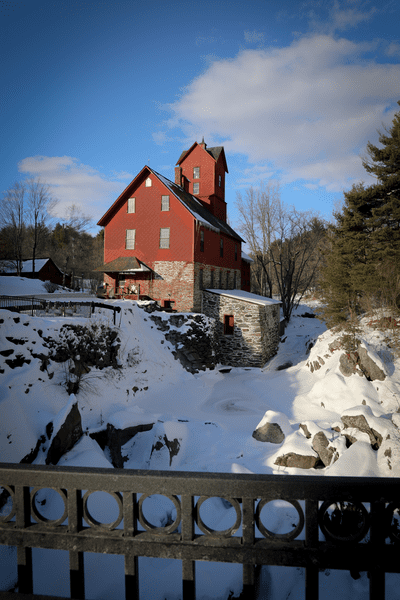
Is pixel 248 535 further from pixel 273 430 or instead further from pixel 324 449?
pixel 273 430

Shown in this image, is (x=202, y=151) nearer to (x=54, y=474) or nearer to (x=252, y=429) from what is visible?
(x=252, y=429)

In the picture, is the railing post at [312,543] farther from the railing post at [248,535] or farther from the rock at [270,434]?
the rock at [270,434]

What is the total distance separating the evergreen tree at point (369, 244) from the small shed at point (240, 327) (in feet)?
12.8

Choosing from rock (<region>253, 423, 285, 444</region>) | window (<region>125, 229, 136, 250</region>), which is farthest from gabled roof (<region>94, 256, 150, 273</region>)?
rock (<region>253, 423, 285, 444</region>)

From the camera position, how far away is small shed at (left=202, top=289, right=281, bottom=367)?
19.2 m

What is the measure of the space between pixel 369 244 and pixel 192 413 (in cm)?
1264

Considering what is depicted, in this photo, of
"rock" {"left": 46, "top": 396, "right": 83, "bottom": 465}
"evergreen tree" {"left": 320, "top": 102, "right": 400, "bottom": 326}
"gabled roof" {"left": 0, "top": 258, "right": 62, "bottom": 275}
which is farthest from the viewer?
"gabled roof" {"left": 0, "top": 258, "right": 62, "bottom": 275}

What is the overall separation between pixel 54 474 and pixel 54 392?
278 inches

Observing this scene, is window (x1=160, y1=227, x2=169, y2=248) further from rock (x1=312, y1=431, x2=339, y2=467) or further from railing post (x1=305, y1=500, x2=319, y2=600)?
railing post (x1=305, y1=500, x2=319, y2=600)

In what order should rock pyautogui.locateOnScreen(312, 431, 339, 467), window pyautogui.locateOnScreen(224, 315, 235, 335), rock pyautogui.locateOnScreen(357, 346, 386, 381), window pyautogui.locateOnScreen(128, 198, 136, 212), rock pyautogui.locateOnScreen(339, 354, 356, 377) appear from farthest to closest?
window pyautogui.locateOnScreen(128, 198, 136, 212)
window pyautogui.locateOnScreen(224, 315, 235, 335)
rock pyautogui.locateOnScreen(339, 354, 356, 377)
rock pyautogui.locateOnScreen(357, 346, 386, 381)
rock pyautogui.locateOnScreen(312, 431, 339, 467)

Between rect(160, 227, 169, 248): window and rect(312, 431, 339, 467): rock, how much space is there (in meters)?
15.3

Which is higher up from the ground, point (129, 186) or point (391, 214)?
point (129, 186)

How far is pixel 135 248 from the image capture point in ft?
70.9

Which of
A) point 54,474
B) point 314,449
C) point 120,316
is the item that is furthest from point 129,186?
point 54,474
